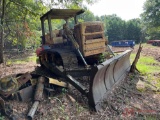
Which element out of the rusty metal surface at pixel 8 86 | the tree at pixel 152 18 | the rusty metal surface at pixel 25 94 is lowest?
the rusty metal surface at pixel 25 94

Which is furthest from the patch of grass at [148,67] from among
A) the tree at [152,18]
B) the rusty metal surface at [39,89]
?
the tree at [152,18]

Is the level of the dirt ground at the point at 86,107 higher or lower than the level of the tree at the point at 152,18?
lower

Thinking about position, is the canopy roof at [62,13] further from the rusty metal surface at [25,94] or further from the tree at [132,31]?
the tree at [132,31]

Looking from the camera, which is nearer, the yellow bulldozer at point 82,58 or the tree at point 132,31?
the yellow bulldozer at point 82,58

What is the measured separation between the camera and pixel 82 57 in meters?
5.94

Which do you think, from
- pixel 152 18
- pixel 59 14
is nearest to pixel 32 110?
pixel 59 14

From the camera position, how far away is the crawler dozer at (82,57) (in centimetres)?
489

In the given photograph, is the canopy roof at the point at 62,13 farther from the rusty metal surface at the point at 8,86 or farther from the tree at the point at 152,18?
the tree at the point at 152,18

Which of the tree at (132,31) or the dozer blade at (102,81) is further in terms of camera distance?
the tree at (132,31)

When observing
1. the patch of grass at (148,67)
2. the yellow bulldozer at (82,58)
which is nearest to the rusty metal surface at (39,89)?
the yellow bulldozer at (82,58)

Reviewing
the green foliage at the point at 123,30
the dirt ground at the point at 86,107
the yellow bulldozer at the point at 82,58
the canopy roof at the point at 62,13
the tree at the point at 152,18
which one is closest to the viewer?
the dirt ground at the point at 86,107

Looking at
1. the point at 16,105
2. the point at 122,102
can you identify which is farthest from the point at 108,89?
the point at 16,105

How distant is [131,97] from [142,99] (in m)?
0.30

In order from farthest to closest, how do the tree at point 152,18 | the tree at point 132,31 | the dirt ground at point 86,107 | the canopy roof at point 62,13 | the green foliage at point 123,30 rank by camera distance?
the green foliage at point 123,30 < the tree at point 132,31 < the tree at point 152,18 < the canopy roof at point 62,13 < the dirt ground at point 86,107
